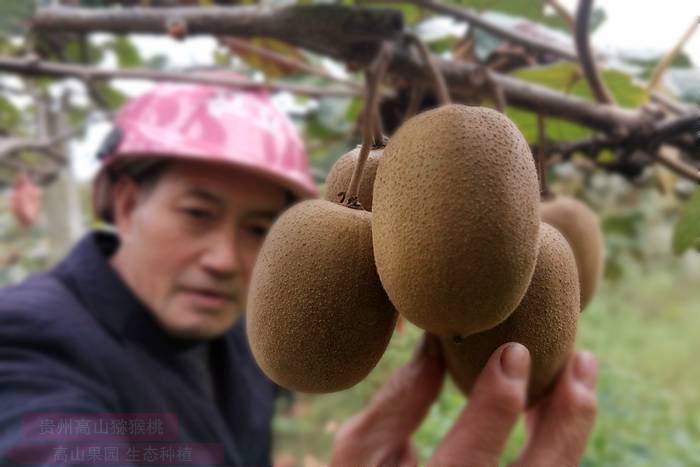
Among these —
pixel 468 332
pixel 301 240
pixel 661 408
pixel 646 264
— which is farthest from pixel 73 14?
pixel 646 264

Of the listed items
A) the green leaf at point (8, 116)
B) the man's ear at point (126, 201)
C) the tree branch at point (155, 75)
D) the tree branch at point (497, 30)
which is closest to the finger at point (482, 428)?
the tree branch at point (497, 30)

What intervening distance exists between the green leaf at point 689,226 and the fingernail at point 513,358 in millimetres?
184

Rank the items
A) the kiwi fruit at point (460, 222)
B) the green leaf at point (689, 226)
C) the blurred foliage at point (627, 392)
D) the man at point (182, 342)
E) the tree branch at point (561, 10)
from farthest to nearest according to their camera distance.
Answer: the tree branch at point (561, 10) → the blurred foliage at point (627, 392) → the man at point (182, 342) → the green leaf at point (689, 226) → the kiwi fruit at point (460, 222)

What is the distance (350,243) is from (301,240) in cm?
3

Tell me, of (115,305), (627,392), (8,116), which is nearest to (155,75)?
(115,305)

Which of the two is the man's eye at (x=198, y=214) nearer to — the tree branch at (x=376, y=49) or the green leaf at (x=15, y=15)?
the tree branch at (x=376, y=49)

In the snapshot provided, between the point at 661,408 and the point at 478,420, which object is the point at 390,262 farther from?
the point at 661,408

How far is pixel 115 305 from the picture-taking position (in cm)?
110

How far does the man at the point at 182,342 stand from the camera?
0.55 m

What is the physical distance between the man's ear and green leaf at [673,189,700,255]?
87 centimetres

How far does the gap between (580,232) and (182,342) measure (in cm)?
76

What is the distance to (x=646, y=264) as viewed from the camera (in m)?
2.36

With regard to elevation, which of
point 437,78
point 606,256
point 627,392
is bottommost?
point 627,392

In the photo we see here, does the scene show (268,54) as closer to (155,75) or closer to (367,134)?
(155,75)
